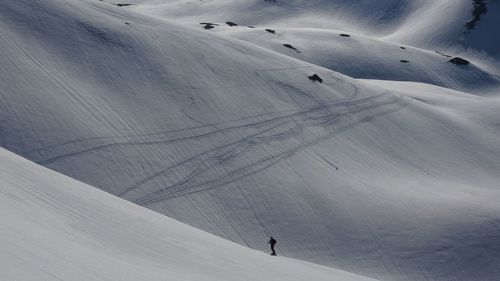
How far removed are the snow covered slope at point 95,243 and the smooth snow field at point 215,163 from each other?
6 centimetres

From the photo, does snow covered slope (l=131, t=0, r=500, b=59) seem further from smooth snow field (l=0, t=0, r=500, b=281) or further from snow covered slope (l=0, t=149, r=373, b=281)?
snow covered slope (l=0, t=149, r=373, b=281)

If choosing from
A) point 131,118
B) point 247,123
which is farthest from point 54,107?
point 247,123

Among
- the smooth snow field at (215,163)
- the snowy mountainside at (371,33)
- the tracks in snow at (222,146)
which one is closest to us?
the smooth snow field at (215,163)

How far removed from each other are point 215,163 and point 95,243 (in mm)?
15646

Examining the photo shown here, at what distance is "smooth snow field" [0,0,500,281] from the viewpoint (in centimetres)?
1264

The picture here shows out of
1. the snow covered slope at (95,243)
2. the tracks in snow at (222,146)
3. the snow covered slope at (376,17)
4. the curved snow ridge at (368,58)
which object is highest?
the snow covered slope at (95,243)

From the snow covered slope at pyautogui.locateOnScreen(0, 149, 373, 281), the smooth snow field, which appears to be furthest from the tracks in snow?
the snow covered slope at pyautogui.locateOnScreen(0, 149, 373, 281)

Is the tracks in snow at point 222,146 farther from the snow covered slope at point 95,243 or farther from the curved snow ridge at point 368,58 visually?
the curved snow ridge at point 368,58

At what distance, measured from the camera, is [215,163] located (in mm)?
26531

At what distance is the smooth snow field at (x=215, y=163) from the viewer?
1264cm

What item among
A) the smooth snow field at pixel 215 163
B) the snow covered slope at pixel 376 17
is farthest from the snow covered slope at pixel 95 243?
the snow covered slope at pixel 376 17

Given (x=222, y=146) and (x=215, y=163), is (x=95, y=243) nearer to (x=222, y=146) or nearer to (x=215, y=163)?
(x=215, y=163)

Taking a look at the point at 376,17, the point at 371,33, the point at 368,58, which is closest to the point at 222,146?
the point at 368,58

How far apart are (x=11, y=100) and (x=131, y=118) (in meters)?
5.42
